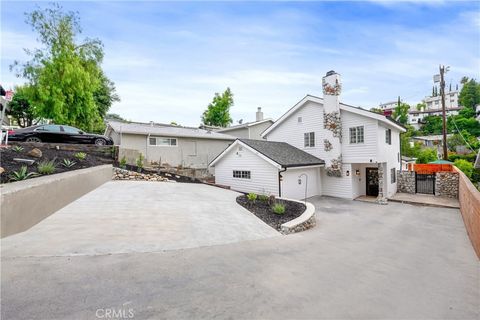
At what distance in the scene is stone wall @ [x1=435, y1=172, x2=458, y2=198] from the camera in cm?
1459

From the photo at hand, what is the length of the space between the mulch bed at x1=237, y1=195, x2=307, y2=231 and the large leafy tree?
16741mm

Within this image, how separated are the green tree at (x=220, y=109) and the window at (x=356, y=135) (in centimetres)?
2440

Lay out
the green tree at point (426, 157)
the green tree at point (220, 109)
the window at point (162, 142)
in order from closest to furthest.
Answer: the window at point (162, 142)
the green tree at point (426, 157)
the green tree at point (220, 109)

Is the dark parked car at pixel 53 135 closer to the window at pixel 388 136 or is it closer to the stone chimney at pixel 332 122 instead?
the stone chimney at pixel 332 122

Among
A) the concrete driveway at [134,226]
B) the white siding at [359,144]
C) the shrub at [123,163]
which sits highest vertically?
the white siding at [359,144]

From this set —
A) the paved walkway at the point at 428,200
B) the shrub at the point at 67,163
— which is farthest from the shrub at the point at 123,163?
the paved walkway at the point at 428,200

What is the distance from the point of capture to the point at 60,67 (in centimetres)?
1788

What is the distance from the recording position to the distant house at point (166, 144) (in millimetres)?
16875

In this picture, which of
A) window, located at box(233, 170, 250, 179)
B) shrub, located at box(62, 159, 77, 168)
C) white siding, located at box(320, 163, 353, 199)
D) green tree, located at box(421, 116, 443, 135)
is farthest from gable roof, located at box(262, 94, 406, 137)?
green tree, located at box(421, 116, 443, 135)

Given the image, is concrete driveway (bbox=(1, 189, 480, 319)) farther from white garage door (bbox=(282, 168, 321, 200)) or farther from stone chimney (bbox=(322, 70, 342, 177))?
stone chimney (bbox=(322, 70, 342, 177))

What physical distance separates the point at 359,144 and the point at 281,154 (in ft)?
16.4

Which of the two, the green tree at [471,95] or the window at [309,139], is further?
the green tree at [471,95]

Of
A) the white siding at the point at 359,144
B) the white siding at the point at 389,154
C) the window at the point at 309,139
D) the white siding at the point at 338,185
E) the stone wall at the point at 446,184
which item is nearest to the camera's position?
the white siding at the point at 359,144

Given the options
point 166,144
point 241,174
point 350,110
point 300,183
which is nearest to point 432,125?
point 350,110
